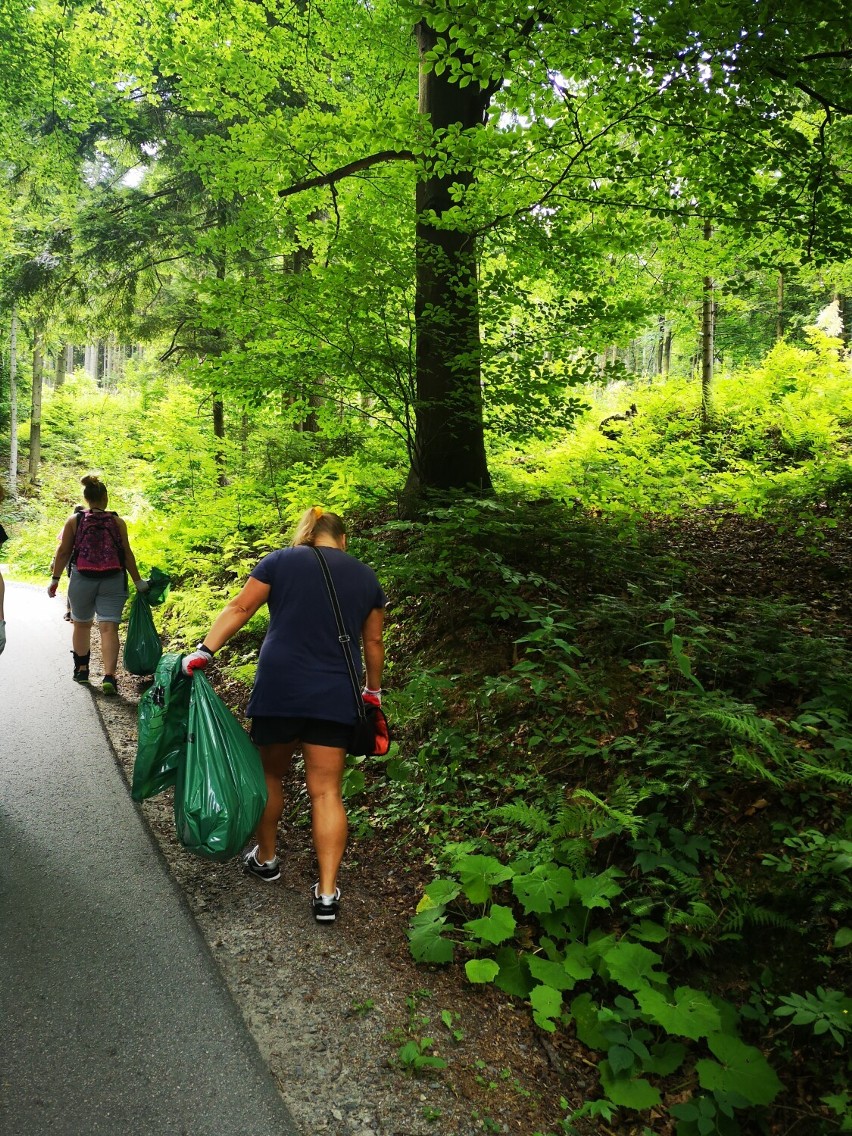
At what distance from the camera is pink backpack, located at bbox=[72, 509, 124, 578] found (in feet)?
20.4

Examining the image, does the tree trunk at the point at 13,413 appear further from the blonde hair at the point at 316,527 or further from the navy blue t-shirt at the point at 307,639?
the navy blue t-shirt at the point at 307,639

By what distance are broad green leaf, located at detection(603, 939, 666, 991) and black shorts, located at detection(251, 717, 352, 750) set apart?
1.46 metres

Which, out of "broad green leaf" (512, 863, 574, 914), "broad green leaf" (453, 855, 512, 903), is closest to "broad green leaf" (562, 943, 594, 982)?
"broad green leaf" (512, 863, 574, 914)

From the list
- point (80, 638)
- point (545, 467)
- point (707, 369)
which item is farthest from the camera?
point (707, 369)

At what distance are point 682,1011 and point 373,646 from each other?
6.56ft

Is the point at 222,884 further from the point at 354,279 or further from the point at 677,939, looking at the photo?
the point at 354,279

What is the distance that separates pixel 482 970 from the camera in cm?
271

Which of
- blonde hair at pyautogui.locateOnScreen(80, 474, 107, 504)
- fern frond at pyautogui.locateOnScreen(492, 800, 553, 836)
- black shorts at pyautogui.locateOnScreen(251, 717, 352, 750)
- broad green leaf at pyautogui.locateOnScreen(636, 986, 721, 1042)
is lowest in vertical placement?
broad green leaf at pyautogui.locateOnScreen(636, 986, 721, 1042)

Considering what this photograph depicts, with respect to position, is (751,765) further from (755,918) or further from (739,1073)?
(739,1073)

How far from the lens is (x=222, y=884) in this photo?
131 inches

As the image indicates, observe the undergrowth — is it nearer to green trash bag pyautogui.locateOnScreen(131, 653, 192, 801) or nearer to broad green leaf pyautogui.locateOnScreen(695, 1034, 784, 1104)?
broad green leaf pyautogui.locateOnScreen(695, 1034, 784, 1104)

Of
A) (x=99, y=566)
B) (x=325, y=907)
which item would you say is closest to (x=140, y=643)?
(x=99, y=566)

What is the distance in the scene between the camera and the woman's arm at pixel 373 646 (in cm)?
341

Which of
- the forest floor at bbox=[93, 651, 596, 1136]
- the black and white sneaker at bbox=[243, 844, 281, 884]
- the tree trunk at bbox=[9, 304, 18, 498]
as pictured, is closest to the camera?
the forest floor at bbox=[93, 651, 596, 1136]
